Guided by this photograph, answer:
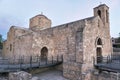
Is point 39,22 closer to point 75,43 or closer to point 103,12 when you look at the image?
point 103,12

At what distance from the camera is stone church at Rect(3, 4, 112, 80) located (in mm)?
13523

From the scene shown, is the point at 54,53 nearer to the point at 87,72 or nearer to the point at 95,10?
the point at 87,72

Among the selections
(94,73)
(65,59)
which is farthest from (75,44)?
(94,73)

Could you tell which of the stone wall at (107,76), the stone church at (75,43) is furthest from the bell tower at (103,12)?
the stone wall at (107,76)

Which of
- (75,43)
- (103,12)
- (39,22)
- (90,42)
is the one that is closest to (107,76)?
(90,42)

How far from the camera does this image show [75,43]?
14719 millimetres

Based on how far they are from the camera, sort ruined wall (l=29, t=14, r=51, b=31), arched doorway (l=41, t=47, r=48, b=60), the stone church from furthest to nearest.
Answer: ruined wall (l=29, t=14, r=51, b=31)
arched doorway (l=41, t=47, r=48, b=60)
the stone church

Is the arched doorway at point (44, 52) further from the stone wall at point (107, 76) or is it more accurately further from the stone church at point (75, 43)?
the stone wall at point (107, 76)

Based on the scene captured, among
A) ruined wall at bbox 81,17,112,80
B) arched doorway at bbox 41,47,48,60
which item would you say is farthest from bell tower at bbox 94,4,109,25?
arched doorway at bbox 41,47,48,60

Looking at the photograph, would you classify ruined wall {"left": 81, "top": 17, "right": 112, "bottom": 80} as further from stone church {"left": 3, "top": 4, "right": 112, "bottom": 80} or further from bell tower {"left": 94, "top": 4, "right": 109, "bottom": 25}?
bell tower {"left": 94, "top": 4, "right": 109, "bottom": 25}

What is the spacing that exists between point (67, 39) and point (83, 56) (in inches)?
146

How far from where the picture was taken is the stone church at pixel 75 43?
44.4 feet

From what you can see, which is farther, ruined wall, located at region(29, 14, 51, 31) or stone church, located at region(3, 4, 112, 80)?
ruined wall, located at region(29, 14, 51, 31)

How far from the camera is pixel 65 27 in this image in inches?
664
